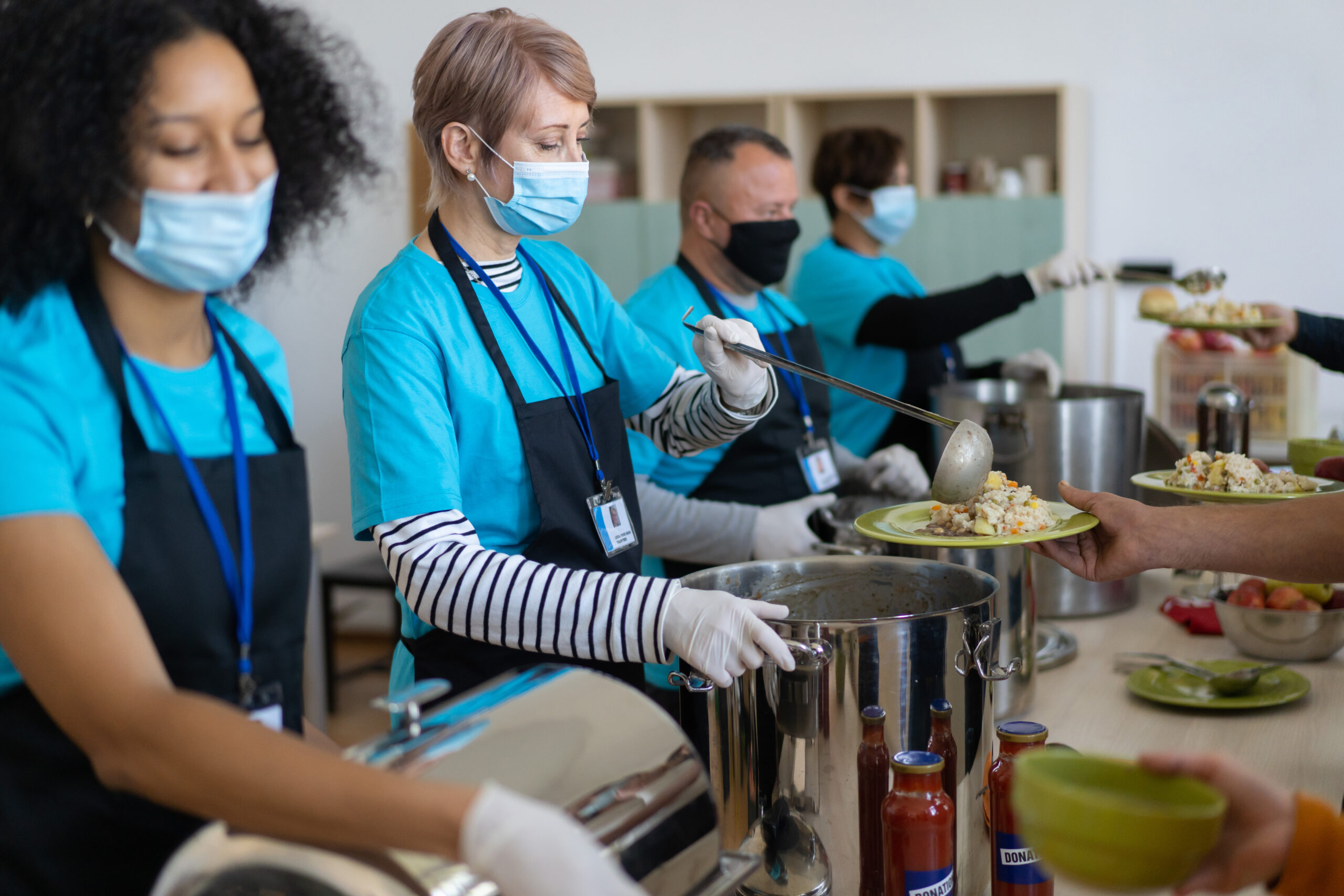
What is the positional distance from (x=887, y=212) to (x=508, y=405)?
6.75ft

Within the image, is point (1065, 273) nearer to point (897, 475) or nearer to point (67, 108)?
point (897, 475)

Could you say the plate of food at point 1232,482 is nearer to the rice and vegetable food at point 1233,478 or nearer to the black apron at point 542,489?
the rice and vegetable food at point 1233,478

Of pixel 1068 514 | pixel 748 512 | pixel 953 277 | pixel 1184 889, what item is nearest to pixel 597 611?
pixel 1184 889

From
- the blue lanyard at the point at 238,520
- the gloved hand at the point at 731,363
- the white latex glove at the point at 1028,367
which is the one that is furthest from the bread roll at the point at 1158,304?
the blue lanyard at the point at 238,520

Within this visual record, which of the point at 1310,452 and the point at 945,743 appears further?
the point at 1310,452

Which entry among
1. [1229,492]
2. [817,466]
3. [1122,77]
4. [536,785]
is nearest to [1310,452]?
[1229,492]

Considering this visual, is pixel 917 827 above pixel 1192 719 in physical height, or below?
above

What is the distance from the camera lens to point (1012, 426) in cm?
221

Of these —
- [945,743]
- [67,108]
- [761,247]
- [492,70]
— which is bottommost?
[945,743]

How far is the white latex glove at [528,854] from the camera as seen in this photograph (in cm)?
73

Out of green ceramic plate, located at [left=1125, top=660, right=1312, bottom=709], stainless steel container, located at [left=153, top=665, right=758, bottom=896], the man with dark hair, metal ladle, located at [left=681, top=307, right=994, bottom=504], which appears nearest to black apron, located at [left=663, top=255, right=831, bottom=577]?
the man with dark hair

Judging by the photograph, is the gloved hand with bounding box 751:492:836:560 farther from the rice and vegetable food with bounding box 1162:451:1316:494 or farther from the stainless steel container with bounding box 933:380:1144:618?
the rice and vegetable food with bounding box 1162:451:1316:494

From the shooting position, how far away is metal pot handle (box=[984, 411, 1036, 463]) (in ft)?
7.18

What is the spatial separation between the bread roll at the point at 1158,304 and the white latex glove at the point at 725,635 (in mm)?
2180
